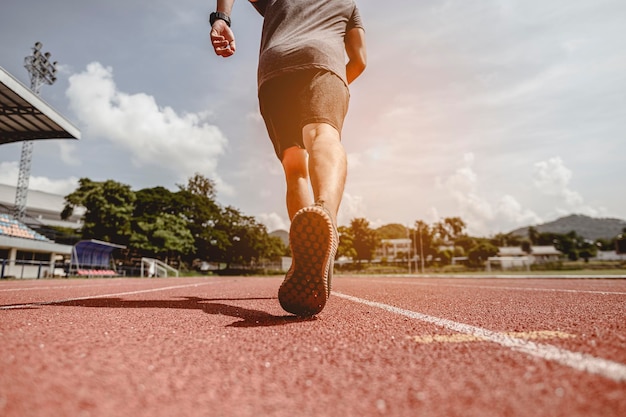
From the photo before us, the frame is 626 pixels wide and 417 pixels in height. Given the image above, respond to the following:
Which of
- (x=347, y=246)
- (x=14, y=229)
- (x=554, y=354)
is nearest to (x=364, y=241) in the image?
(x=347, y=246)

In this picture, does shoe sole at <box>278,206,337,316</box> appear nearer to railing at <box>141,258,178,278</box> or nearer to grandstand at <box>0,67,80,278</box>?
grandstand at <box>0,67,80,278</box>

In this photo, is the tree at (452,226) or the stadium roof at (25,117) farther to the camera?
the tree at (452,226)

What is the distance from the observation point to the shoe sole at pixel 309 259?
5.22 ft

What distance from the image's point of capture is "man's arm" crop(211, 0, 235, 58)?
2.29m

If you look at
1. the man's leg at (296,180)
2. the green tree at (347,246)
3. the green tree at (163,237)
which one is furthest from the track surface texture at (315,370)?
the green tree at (347,246)

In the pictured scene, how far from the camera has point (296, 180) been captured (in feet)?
7.61

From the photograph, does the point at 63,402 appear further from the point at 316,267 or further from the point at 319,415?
the point at 316,267

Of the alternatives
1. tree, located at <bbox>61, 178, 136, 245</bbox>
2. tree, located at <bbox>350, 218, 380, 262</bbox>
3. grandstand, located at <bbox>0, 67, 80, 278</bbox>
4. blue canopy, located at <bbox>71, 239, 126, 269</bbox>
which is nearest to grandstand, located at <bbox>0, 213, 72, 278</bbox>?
grandstand, located at <bbox>0, 67, 80, 278</bbox>

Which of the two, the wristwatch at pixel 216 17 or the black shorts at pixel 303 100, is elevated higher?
the wristwatch at pixel 216 17

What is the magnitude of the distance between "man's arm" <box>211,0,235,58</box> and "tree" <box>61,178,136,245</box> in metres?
33.4

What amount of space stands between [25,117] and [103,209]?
1504 cm

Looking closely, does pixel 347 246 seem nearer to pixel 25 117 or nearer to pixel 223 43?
pixel 25 117

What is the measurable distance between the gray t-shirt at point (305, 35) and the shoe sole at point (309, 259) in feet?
3.24

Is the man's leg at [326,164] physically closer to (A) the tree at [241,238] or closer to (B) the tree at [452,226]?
(A) the tree at [241,238]
